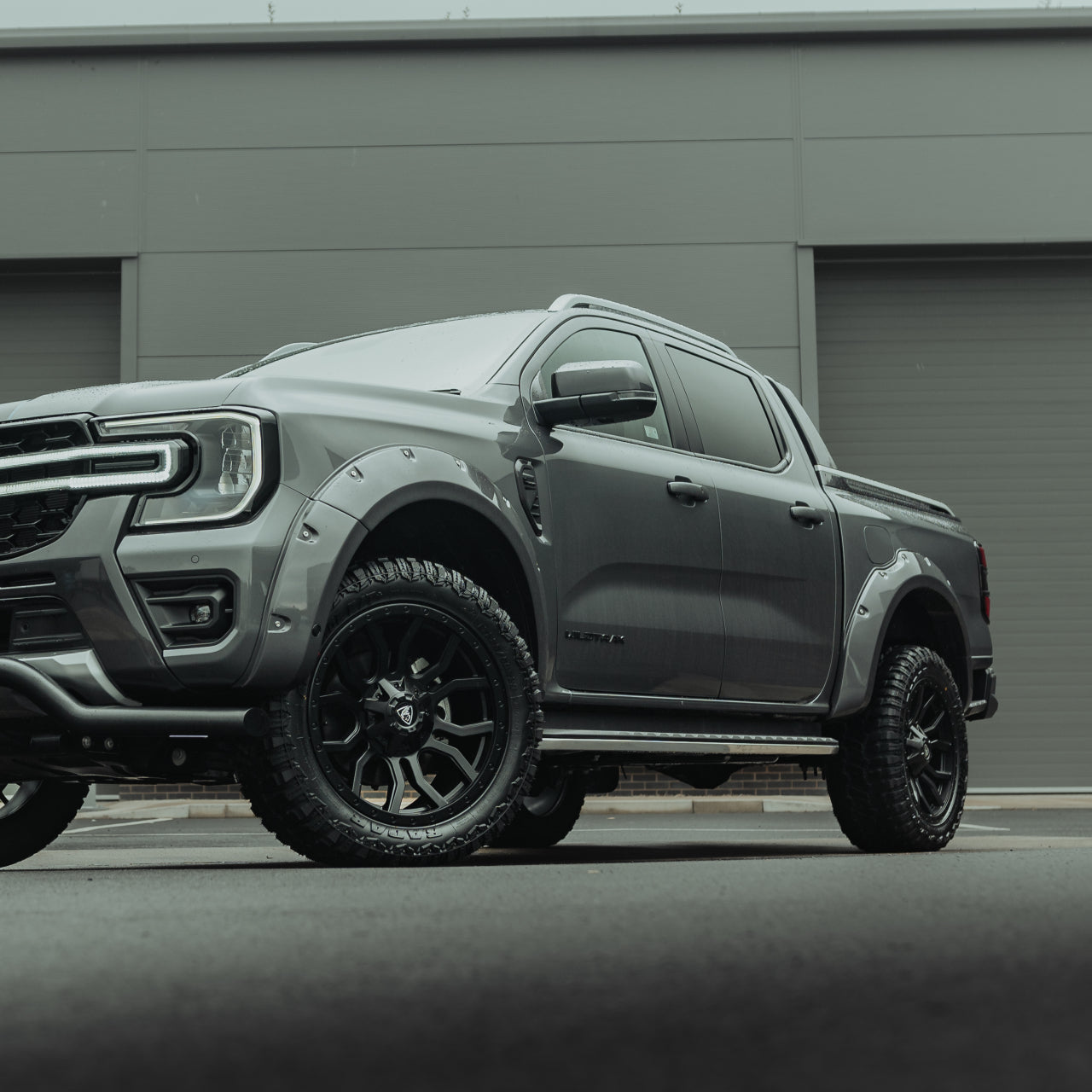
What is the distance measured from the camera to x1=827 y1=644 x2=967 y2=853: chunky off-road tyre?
595 centimetres

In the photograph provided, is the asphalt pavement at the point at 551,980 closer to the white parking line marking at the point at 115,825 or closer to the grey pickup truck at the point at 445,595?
the grey pickup truck at the point at 445,595

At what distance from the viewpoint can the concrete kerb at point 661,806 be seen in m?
13.5

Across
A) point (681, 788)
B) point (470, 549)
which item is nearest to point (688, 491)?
point (470, 549)

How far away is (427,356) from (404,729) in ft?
5.69

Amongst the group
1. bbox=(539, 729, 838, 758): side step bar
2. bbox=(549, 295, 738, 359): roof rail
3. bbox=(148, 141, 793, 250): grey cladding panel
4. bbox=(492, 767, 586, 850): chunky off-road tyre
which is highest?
bbox=(148, 141, 793, 250): grey cladding panel

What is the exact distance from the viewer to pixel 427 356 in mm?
5457

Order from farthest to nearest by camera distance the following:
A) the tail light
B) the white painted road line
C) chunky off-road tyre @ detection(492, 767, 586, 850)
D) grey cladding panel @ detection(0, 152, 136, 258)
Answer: grey cladding panel @ detection(0, 152, 136, 258)
the white painted road line
the tail light
chunky off-road tyre @ detection(492, 767, 586, 850)

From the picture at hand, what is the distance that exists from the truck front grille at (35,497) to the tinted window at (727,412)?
252 cm

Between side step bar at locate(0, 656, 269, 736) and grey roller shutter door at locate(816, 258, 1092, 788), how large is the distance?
41.3ft

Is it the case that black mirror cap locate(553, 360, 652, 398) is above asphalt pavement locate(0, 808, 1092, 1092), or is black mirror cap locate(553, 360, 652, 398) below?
above

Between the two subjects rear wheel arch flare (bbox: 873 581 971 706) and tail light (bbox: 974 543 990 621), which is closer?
rear wheel arch flare (bbox: 873 581 971 706)

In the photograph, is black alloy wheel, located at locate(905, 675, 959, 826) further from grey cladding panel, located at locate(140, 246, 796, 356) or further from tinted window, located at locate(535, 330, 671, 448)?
grey cladding panel, located at locate(140, 246, 796, 356)

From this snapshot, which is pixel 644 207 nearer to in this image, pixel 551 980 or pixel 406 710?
pixel 406 710

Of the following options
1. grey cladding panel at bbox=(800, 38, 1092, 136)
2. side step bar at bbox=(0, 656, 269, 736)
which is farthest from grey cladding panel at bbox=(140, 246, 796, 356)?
side step bar at bbox=(0, 656, 269, 736)
